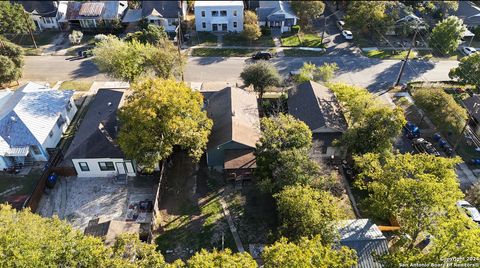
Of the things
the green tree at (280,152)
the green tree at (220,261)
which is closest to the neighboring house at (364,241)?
the green tree at (280,152)

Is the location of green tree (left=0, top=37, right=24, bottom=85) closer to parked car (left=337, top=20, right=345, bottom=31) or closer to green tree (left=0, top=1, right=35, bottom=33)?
green tree (left=0, top=1, right=35, bottom=33)

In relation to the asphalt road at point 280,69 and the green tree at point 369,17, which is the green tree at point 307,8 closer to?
the green tree at point 369,17

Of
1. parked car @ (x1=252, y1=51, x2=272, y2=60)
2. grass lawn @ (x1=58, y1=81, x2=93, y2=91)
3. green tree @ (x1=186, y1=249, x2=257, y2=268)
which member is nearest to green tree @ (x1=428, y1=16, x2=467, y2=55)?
parked car @ (x1=252, y1=51, x2=272, y2=60)

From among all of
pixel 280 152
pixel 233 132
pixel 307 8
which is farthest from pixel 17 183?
pixel 307 8

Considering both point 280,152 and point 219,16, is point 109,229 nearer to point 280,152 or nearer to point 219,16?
point 280,152

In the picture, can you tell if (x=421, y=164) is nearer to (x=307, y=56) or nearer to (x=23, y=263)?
(x=23, y=263)

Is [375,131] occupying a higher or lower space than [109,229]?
higher
